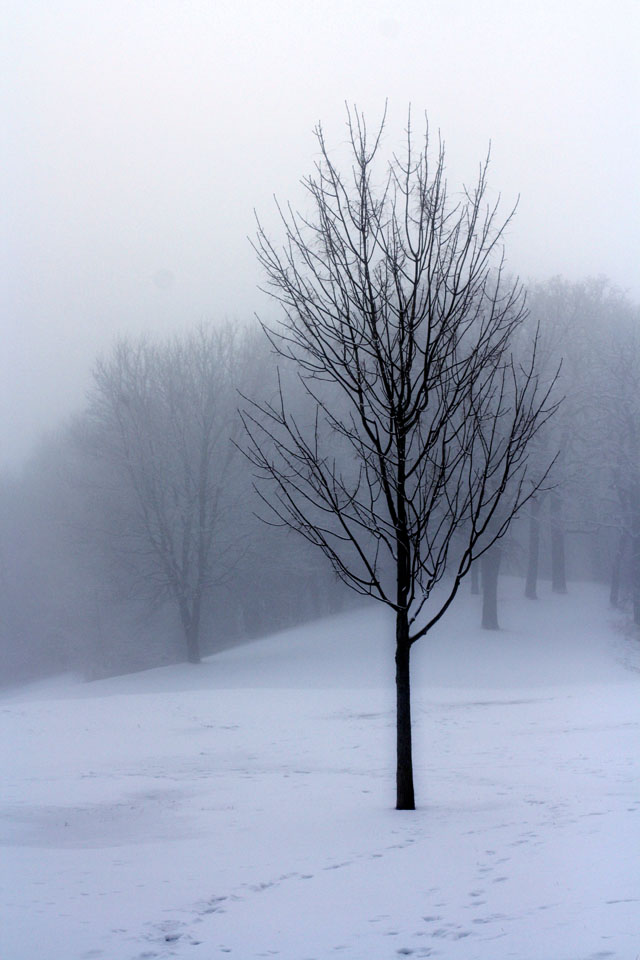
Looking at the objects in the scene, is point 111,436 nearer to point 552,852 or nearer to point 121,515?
point 121,515

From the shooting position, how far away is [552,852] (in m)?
6.23

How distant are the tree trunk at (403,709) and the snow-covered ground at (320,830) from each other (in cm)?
31

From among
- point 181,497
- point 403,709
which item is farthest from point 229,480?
point 403,709

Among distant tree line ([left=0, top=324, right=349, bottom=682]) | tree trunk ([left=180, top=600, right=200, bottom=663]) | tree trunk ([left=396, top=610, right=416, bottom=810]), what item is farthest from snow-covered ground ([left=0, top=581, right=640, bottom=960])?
distant tree line ([left=0, top=324, right=349, bottom=682])

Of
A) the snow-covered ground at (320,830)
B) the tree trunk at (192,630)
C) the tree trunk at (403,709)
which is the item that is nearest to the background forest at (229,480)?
the tree trunk at (192,630)

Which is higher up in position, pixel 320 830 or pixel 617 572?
pixel 617 572

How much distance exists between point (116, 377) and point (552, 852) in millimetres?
27471

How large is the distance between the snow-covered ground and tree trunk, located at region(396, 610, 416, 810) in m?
0.31

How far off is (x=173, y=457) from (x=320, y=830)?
Answer: 2479cm

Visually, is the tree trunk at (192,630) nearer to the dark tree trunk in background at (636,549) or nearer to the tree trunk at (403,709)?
the dark tree trunk in background at (636,549)

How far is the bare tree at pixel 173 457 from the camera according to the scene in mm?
30406

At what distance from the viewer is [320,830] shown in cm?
781

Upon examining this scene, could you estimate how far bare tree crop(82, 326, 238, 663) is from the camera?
3041 cm

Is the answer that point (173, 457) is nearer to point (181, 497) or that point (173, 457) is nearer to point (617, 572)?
point (181, 497)
